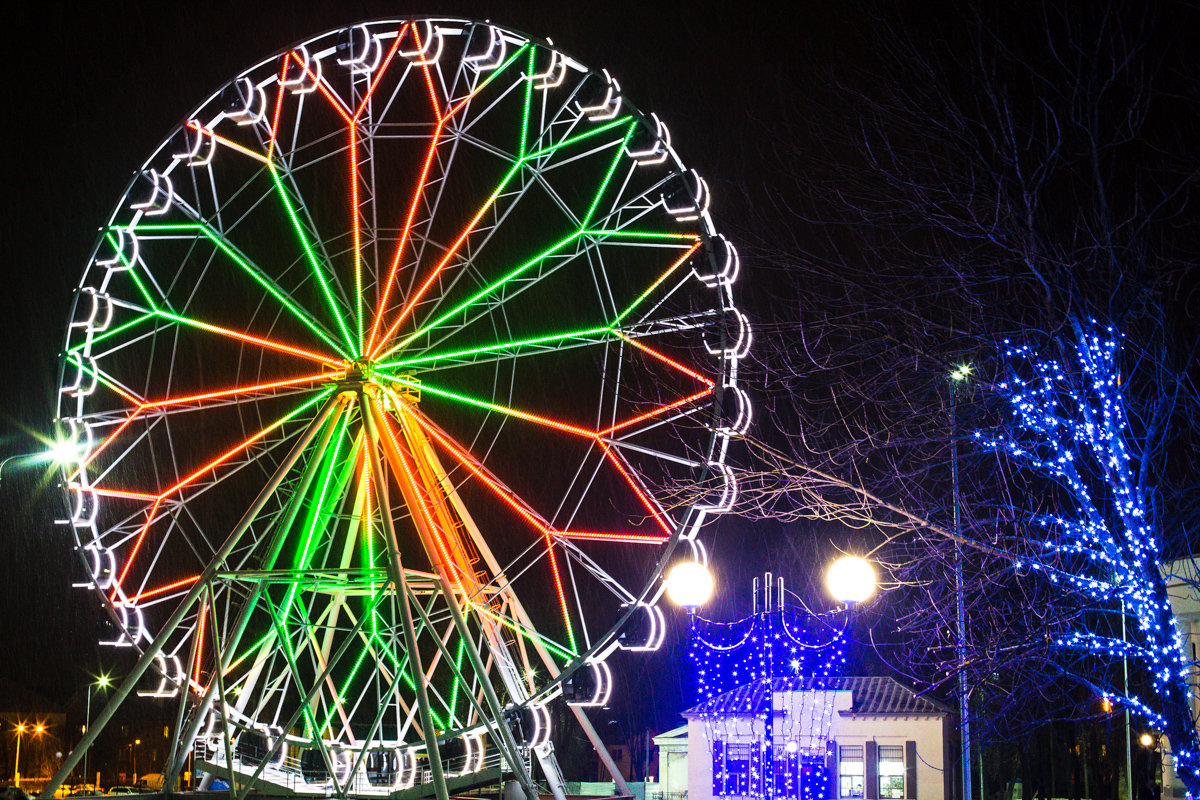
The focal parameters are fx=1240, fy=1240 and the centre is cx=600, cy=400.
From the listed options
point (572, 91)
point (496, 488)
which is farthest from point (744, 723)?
point (572, 91)

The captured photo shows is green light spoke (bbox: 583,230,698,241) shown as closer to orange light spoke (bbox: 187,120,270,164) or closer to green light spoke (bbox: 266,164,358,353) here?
green light spoke (bbox: 266,164,358,353)

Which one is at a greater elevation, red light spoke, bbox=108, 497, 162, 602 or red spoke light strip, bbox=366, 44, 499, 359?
red spoke light strip, bbox=366, 44, 499, 359

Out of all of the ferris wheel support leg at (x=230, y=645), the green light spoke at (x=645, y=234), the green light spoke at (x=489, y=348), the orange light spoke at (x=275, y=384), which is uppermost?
the green light spoke at (x=645, y=234)

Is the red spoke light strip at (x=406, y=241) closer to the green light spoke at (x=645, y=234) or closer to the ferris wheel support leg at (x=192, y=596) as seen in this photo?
the ferris wheel support leg at (x=192, y=596)

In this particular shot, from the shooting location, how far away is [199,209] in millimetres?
20391

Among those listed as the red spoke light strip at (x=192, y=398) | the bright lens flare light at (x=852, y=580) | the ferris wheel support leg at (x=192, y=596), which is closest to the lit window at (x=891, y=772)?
the ferris wheel support leg at (x=192, y=596)

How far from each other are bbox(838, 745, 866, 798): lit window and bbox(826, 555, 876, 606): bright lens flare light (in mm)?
19886

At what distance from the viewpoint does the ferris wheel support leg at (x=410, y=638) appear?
16188 millimetres

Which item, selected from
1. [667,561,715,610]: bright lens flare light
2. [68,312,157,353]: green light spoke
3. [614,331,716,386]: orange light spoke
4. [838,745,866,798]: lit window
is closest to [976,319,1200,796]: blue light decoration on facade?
[667,561,715,610]: bright lens flare light

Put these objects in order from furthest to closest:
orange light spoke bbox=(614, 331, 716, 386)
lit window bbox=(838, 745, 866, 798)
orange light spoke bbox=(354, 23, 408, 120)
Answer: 1. lit window bbox=(838, 745, 866, 798)
2. orange light spoke bbox=(354, 23, 408, 120)
3. orange light spoke bbox=(614, 331, 716, 386)

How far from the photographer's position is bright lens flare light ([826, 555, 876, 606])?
9.09m

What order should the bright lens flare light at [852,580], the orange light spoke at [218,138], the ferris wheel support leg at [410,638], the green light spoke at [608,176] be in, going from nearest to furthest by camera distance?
the bright lens flare light at [852,580] → the ferris wheel support leg at [410,638] → the green light spoke at [608,176] → the orange light spoke at [218,138]

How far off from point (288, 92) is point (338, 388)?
5910 mm

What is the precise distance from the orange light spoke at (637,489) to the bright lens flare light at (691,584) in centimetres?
692
